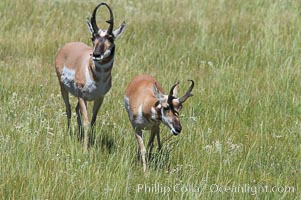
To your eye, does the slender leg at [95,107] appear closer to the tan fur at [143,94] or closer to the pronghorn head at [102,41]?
the tan fur at [143,94]

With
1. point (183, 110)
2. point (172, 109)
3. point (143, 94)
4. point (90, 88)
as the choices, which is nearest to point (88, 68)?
point (90, 88)

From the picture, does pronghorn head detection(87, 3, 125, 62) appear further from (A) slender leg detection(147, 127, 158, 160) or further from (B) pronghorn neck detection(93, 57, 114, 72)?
(A) slender leg detection(147, 127, 158, 160)

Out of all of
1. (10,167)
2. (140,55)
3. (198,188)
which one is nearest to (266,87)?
(140,55)

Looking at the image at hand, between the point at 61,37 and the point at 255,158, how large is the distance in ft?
16.7

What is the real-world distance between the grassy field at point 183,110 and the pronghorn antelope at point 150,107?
330mm

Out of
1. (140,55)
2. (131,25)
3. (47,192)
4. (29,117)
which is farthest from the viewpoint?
(131,25)

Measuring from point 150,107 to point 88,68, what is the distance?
1094 mm

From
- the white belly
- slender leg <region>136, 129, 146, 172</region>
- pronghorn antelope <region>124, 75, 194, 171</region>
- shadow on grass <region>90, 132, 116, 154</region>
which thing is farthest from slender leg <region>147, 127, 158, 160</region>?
the white belly

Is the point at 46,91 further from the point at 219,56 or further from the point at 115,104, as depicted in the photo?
the point at 219,56

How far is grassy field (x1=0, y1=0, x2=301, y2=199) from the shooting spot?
573cm

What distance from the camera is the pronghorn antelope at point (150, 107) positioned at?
5.71 m

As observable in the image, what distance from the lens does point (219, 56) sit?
35.1 feet

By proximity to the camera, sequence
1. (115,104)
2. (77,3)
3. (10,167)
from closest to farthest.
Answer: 1. (10,167)
2. (115,104)
3. (77,3)

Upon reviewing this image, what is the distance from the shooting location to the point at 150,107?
6141 mm
